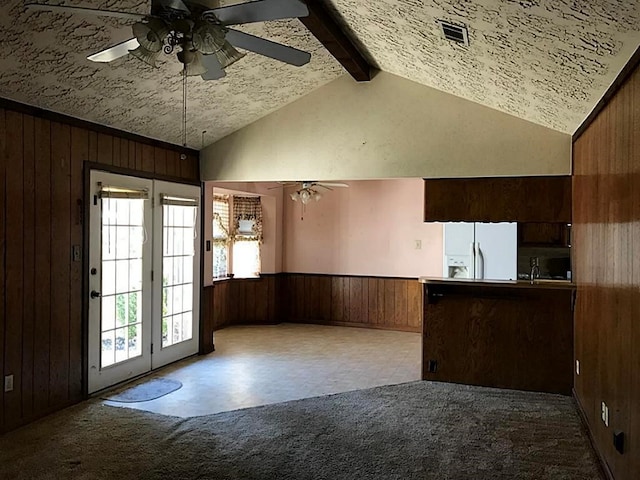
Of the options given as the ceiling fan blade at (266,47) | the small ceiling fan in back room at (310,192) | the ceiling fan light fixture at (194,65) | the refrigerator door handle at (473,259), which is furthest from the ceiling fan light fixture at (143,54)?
the refrigerator door handle at (473,259)

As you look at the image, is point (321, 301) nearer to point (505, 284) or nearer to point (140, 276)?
point (140, 276)

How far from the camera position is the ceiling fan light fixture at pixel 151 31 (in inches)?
100.0

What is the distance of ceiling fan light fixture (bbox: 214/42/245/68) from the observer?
277 cm

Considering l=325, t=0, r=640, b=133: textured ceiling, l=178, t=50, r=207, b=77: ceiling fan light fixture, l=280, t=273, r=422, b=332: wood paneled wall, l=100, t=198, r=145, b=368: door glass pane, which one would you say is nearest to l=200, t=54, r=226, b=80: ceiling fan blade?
l=178, t=50, r=207, b=77: ceiling fan light fixture

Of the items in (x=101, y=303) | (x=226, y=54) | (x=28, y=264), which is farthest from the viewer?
(x=101, y=303)

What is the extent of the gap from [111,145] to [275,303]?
444 centimetres

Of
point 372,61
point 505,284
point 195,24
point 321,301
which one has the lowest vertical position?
point 321,301

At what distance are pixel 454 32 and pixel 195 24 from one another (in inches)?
69.4

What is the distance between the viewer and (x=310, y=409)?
448 cm

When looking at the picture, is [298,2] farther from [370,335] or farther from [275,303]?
[275,303]

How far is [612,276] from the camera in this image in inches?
127

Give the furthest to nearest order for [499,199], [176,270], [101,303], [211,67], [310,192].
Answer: [310,192], [176,270], [499,199], [101,303], [211,67]

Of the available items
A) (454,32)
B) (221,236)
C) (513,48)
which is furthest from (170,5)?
(221,236)

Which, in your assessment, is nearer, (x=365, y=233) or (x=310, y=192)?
(x=310, y=192)
